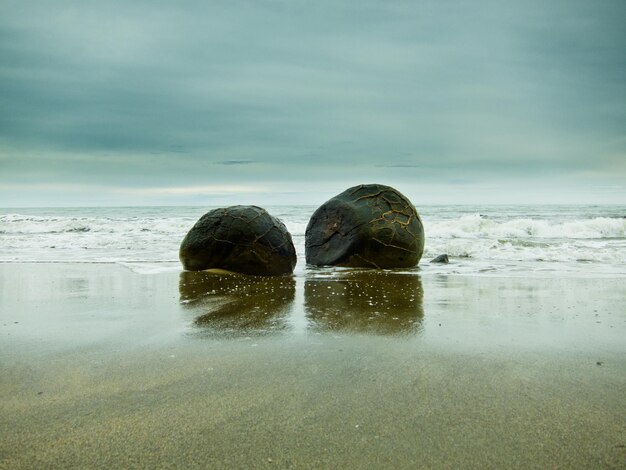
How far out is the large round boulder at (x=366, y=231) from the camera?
8.55 metres

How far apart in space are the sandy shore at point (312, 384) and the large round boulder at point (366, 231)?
10.8 feet

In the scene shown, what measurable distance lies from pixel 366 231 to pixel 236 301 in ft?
12.2

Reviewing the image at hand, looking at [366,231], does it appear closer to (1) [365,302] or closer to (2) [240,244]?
(2) [240,244]

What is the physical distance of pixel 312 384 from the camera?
2656 millimetres

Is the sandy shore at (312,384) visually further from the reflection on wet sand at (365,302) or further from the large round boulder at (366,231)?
the large round boulder at (366,231)

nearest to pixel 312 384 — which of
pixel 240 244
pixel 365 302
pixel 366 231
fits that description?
pixel 365 302

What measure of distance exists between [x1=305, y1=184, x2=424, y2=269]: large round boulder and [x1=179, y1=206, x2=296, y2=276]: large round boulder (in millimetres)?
1048

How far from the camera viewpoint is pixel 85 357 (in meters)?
3.17

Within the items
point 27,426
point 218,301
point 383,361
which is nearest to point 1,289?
point 218,301

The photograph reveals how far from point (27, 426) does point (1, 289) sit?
4.74 m

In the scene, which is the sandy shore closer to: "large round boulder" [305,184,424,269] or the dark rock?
"large round boulder" [305,184,424,269]

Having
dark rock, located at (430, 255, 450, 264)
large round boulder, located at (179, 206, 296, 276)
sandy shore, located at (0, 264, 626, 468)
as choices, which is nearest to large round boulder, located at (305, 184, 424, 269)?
dark rock, located at (430, 255, 450, 264)

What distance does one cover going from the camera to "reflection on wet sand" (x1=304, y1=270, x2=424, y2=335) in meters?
4.13

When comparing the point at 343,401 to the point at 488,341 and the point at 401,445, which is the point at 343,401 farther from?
the point at 488,341
